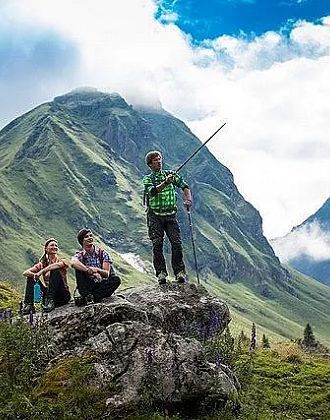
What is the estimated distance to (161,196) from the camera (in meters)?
15.3

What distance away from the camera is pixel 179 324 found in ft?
45.4

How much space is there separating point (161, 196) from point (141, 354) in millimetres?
5267

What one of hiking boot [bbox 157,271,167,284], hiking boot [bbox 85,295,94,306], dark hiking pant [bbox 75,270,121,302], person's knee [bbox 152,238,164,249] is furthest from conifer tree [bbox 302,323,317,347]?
hiking boot [bbox 85,295,94,306]

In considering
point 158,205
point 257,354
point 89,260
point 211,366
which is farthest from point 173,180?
point 257,354

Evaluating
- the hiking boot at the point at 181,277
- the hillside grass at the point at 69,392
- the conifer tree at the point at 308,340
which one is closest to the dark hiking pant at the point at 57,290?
the hillside grass at the point at 69,392

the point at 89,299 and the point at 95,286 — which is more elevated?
the point at 95,286

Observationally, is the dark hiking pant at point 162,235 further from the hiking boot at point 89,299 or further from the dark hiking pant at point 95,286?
the hiking boot at point 89,299

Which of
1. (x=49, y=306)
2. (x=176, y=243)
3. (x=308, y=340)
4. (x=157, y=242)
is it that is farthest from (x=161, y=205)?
(x=308, y=340)

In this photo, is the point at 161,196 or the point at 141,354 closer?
the point at 141,354

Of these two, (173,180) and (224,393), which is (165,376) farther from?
(173,180)

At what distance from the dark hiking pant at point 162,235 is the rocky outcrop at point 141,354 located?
2158 mm

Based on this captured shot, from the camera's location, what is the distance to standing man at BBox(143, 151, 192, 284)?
1518 centimetres

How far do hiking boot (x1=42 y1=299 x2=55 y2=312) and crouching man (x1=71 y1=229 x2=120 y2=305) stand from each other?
85cm

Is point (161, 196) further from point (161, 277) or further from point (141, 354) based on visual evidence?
point (141, 354)
